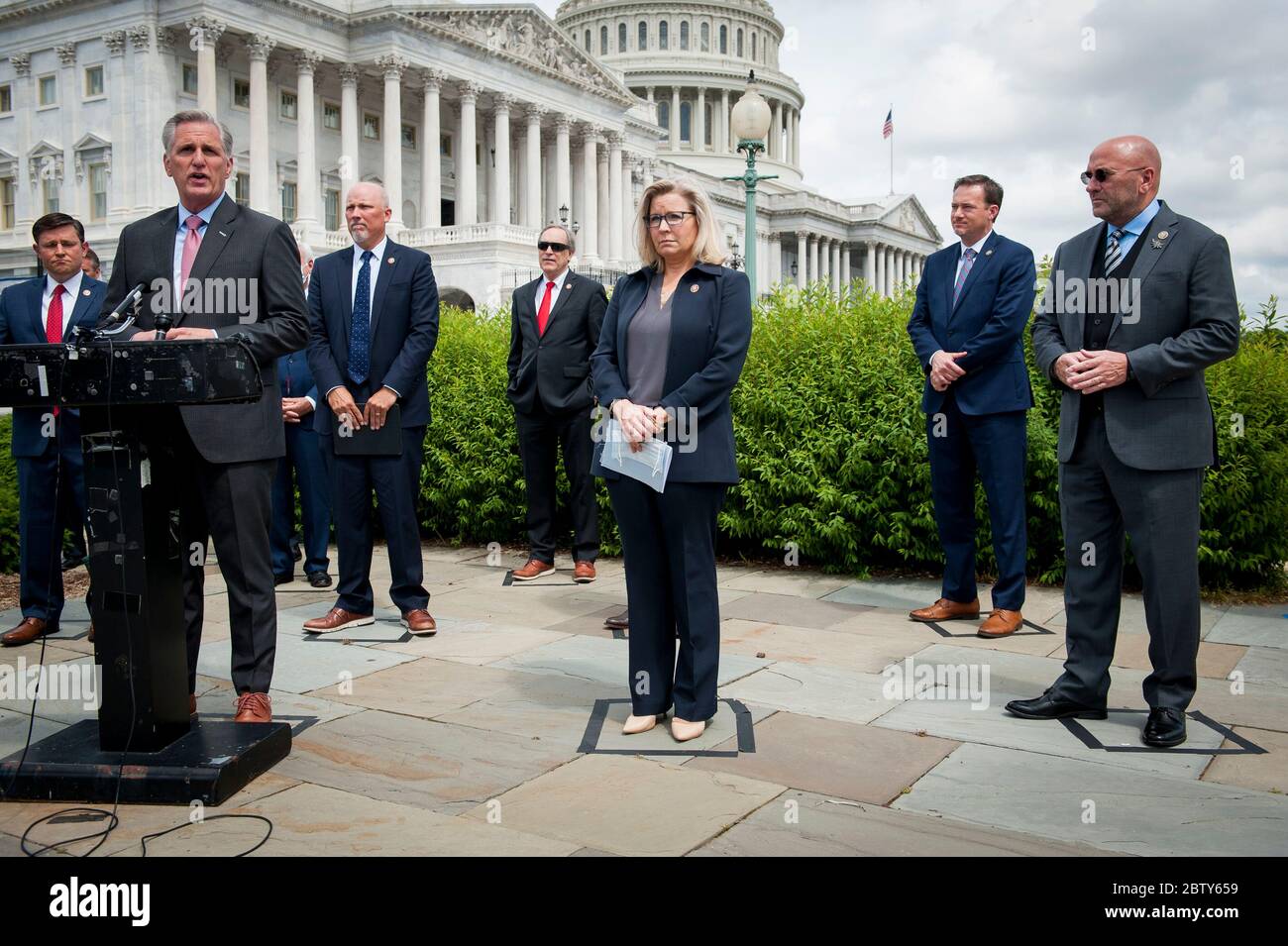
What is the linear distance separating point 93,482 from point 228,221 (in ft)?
4.54

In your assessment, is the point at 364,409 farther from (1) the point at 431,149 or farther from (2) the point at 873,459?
(1) the point at 431,149

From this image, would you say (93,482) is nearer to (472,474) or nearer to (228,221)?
(228,221)

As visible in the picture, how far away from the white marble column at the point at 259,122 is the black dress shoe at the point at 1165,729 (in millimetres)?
55066

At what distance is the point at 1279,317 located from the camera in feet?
29.6

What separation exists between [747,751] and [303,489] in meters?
5.53

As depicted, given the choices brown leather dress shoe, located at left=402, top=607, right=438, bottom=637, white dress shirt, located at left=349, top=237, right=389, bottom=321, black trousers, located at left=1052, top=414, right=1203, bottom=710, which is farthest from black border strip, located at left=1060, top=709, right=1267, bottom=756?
white dress shirt, located at left=349, top=237, right=389, bottom=321

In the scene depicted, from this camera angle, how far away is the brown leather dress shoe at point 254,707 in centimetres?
528

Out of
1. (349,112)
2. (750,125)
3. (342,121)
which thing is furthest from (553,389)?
(342,121)

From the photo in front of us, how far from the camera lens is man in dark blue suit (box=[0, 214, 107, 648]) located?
762cm

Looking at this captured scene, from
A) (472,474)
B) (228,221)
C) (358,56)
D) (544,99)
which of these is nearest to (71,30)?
(358,56)

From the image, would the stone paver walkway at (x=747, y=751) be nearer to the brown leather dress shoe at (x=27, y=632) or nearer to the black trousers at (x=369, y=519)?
the brown leather dress shoe at (x=27, y=632)

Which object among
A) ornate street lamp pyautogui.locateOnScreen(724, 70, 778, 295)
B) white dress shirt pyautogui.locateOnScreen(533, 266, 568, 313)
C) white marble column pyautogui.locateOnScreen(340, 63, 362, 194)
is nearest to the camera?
white dress shirt pyautogui.locateOnScreen(533, 266, 568, 313)

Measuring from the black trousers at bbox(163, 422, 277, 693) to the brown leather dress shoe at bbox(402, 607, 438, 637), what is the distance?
206cm

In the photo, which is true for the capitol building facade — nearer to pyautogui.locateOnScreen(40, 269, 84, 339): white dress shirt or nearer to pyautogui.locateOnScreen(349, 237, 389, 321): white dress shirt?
pyautogui.locateOnScreen(40, 269, 84, 339): white dress shirt
